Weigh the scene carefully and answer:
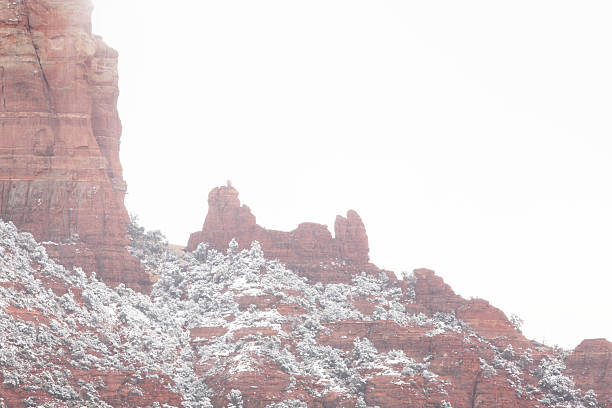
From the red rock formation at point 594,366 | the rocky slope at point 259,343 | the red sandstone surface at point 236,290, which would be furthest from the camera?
the red rock formation at point 594,366

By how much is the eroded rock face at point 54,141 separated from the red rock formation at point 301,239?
10093 mm

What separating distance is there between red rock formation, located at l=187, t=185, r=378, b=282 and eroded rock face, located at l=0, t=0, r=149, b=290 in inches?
397

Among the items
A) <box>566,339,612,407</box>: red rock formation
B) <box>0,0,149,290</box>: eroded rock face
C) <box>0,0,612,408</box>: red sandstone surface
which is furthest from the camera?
<box>0,0,149,290</box>: eroded rock face

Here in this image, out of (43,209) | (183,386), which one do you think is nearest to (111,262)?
(43,209)

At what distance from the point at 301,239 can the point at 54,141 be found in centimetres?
2611

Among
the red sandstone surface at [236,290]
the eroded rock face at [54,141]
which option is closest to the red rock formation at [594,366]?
the red sandstone surface at [236,290]

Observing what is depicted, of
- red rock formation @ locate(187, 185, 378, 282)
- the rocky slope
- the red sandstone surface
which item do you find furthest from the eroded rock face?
red rock formation @ locate(187, 185, 378, 282)

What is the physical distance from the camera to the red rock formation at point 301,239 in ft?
561

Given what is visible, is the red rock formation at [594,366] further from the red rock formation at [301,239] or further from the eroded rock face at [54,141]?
the eroded rock face at [54,141]

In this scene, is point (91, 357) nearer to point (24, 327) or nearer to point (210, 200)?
point (24, 327)

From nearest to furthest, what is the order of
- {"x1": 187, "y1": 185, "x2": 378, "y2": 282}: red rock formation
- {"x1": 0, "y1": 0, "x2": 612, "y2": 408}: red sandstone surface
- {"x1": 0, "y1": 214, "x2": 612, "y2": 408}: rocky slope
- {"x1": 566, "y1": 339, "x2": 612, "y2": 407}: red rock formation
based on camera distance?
{"x1": 0, "y1": 214, "x2": 612, "y2": 408}: rocky slope, {"x1": 0, "y1": 0, "x2": 612, "y2": 408}: red sandstone surface, {"x1": 566, "y1": 339, "x2": 612, "y2": 407}: red rock formation, {"x1": 187, "y1": 185, "x2": 378, "y2": 282}: red rock formation

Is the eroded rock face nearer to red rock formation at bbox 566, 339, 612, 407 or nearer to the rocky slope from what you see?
the rocky slope

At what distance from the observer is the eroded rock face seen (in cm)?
16588

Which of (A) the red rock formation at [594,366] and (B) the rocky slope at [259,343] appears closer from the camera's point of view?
(B) the rocky slope at [259,343]
